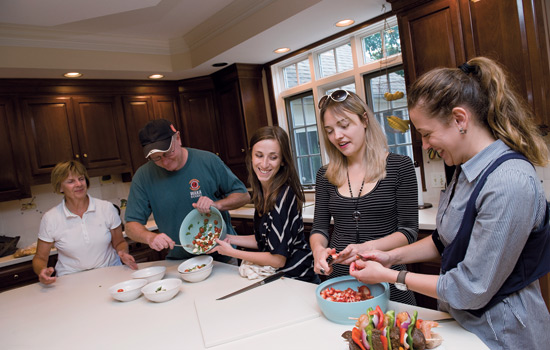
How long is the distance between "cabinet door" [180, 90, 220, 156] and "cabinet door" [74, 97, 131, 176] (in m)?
0.70

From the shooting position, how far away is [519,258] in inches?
36.7

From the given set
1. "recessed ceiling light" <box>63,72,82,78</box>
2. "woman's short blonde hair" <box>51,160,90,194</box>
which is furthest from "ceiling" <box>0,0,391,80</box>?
"woman's short blonde hair" <box>51,160,90,194</box>

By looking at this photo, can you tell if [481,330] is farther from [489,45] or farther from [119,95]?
[119,95]

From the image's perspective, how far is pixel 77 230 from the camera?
238cm

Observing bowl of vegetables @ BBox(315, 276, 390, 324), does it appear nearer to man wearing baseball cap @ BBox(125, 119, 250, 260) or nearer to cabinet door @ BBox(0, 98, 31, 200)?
man wearing baseball cap @ BBox(125, 119, 250, 260)

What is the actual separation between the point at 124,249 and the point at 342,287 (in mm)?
1574

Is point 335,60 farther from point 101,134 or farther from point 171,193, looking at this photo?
point 101,134

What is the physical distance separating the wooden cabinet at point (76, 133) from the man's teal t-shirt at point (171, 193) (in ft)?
6.65

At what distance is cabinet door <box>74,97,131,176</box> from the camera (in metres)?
4.01

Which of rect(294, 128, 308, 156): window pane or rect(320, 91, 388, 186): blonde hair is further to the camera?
rect(294, 128, 308, 156): window pane

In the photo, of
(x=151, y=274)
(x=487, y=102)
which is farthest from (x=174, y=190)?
(x=487, y=102)

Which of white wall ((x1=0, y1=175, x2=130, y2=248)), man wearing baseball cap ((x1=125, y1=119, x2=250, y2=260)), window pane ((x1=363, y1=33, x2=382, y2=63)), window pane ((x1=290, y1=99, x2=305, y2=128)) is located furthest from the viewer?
window pane ((x1=290, y1=99, x2=305, y2=128))

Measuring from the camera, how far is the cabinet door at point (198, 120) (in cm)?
458

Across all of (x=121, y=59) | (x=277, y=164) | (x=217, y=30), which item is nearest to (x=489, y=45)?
(x=277, y=164)
